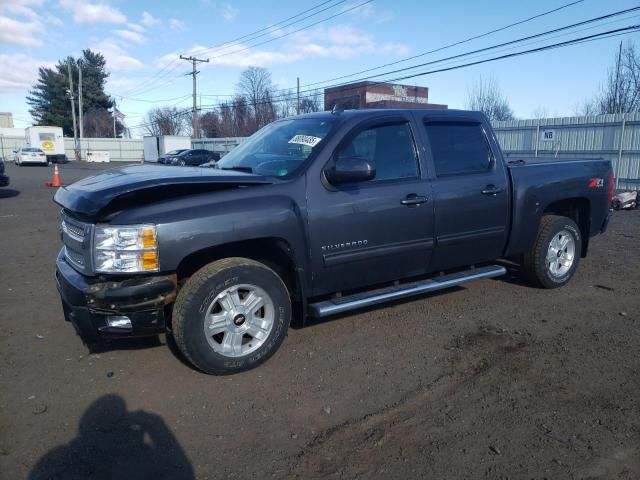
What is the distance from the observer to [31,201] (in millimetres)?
14883

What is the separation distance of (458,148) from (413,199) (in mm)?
941

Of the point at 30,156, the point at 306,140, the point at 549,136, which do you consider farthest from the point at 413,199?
the point at 30,156

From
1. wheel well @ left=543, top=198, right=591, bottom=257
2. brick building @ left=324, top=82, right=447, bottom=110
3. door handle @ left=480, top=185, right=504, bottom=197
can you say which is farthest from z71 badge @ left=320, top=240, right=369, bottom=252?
brick building @ left=324, top=82, right=447, bottom=110

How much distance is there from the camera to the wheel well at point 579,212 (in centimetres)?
580

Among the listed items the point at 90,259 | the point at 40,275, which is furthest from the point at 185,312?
the point at 40,275

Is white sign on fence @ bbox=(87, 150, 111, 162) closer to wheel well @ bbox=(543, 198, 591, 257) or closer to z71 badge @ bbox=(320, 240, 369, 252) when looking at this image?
wheel well @ bbox=(543, 198, 591, 257)

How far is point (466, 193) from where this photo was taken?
15.3 ft

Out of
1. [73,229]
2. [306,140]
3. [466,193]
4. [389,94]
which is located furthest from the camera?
[389,94]

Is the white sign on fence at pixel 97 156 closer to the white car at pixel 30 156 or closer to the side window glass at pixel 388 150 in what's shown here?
the white car at pixel 30 156

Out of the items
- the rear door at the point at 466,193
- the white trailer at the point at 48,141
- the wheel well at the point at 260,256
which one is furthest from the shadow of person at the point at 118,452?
the white trailer at the point at 48,141

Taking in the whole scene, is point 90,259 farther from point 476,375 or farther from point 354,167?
point 476,375

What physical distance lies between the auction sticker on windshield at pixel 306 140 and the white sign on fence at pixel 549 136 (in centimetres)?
1808

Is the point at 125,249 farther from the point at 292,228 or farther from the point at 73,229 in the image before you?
the point at 292,228

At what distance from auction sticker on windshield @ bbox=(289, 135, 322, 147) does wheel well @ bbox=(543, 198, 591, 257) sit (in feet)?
10.3
